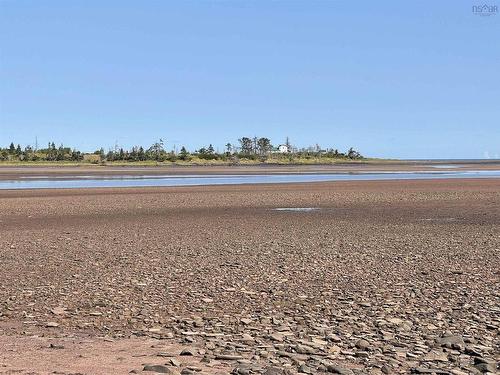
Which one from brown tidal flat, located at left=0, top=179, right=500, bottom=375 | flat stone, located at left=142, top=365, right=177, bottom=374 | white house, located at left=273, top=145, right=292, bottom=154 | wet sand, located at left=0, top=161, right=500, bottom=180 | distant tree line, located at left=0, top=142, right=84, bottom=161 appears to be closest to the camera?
flat stone, located at left=142, top=365, right=177, bottom=374

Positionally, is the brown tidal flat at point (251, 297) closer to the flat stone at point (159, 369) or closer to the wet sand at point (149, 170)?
the flat stone at point (159, 369)

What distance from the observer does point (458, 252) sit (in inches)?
511

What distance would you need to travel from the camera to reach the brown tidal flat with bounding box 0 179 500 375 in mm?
6098

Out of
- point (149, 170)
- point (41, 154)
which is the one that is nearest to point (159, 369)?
point (149, 170)

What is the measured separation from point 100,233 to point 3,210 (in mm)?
9063

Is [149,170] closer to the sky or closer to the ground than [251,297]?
closer to the sky

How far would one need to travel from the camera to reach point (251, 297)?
8.88m

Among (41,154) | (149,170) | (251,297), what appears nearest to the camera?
(251,297)

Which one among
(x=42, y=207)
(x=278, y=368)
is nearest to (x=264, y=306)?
(x=278, y=368)

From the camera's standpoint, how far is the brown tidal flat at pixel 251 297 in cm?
610

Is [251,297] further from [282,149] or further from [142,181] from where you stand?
[282,149]

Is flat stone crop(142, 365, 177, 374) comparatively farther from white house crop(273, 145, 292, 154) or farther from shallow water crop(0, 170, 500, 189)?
white house crop(273, 145, 292, 154)

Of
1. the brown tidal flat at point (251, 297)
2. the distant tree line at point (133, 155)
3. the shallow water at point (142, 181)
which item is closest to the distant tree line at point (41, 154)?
the distant tree line at point (133, 155)

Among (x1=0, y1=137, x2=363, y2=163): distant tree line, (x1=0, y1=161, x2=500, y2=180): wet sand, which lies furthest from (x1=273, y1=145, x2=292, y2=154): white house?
(x1=0, y1=161, x2=500, y2=180): wet sand
